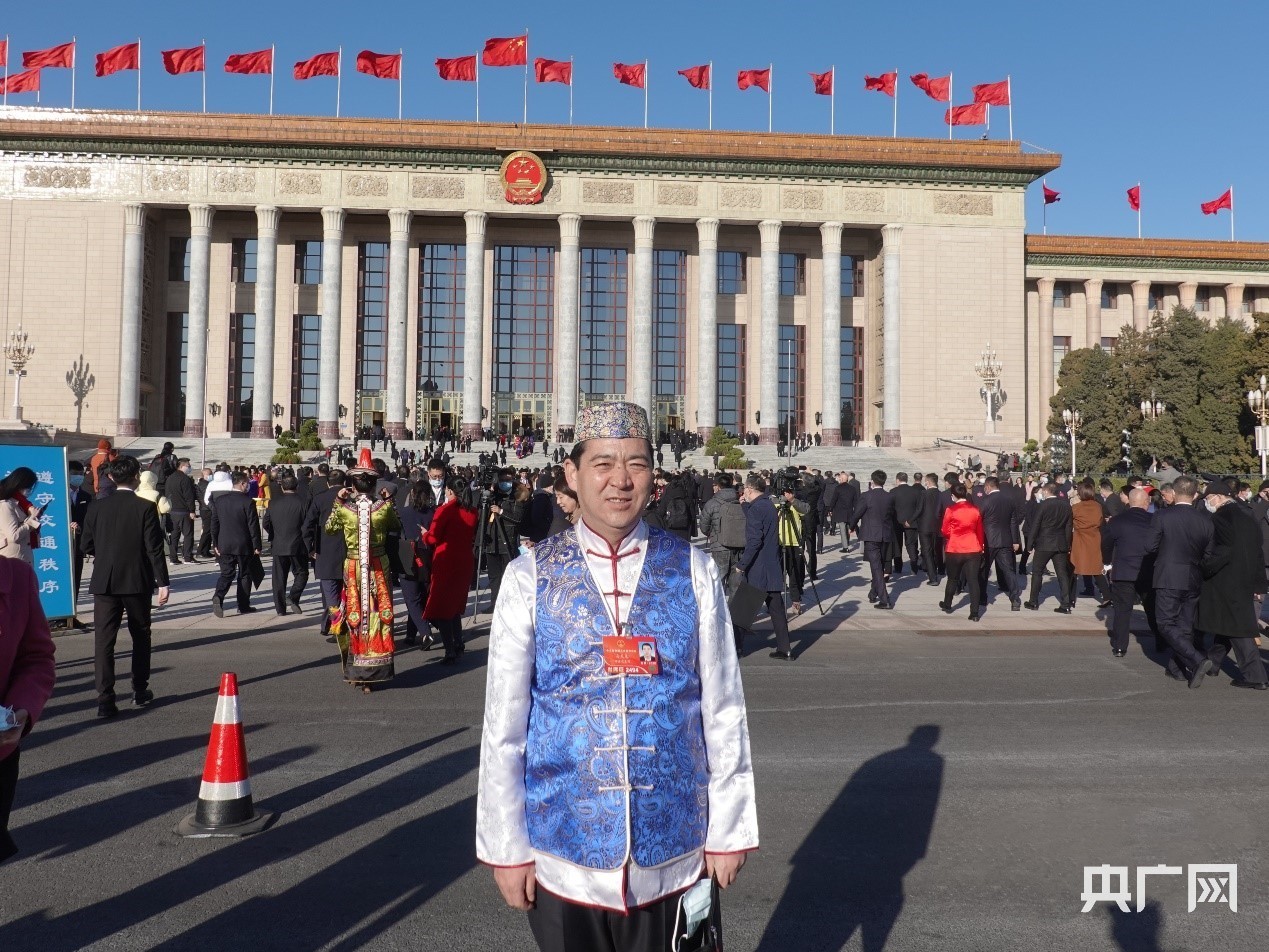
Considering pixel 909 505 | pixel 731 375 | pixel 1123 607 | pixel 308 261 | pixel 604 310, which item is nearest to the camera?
pixel 1123 607

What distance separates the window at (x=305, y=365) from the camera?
51.5m

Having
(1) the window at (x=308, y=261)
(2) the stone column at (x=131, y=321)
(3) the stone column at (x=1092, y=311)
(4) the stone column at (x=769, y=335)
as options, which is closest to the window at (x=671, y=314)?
(4) the stone column at (x=769, y=335)

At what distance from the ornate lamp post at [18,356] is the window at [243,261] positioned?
9699 mm

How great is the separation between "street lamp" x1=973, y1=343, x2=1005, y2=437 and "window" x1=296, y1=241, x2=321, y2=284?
3277 centimetres

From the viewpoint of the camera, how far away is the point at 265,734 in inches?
289

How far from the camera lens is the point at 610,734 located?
105 inches

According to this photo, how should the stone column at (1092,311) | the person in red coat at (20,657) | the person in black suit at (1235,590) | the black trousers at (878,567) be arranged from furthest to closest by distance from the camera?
1. the stone column at (1092,311)
2. the black trousers at (878,567)
3. the person in black suit at (1235,590)
4. the person in red coat at (20,657)

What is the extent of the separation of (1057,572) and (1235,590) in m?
5.89

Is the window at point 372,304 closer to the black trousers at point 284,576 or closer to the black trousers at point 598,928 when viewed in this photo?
the black trousers at point 284,576

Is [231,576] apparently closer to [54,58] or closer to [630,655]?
[630,655]

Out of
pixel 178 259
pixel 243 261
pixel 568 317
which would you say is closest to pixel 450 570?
pixel 568 317

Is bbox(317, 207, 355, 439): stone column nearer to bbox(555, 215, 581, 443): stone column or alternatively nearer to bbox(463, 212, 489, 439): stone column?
bbox(463, 212, 489, 439): stone column

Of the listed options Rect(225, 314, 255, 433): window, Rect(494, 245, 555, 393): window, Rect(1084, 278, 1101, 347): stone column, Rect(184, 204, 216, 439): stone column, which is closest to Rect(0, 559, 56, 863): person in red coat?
Rect(184, 204, 216, 439): stone column

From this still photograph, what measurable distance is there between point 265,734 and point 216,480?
10633 millimetres
